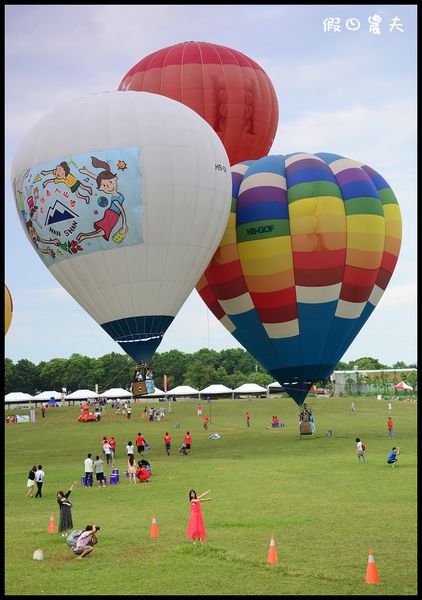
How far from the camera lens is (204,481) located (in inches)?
1241

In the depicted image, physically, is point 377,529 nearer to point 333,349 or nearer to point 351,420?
point 333,349

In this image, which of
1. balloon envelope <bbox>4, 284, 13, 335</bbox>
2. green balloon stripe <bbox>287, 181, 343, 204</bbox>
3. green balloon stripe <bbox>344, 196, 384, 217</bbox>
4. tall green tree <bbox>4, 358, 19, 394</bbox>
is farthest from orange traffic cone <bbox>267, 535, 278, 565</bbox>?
tall green tree <bbox>4, 358, 19, 394</bbox>

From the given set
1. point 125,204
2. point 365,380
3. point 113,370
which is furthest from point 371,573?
point 113,370

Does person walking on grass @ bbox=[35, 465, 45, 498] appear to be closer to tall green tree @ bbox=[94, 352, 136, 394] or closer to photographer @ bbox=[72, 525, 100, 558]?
photographer @ bbox=[72, 525, 100, 558]

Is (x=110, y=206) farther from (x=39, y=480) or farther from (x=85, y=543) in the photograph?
(x=85, y=543)

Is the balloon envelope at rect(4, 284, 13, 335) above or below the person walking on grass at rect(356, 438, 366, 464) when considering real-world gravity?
above

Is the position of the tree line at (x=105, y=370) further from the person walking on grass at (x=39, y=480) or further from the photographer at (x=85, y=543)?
the photographer at (x=85, y=543)

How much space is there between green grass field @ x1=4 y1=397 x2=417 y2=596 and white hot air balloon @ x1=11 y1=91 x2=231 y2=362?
278 inches

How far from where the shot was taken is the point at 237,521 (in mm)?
23203

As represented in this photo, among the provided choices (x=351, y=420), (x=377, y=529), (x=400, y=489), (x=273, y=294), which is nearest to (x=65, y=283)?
(x=273, y=294)

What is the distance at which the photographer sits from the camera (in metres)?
19.7

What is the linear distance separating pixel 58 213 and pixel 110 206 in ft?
7.08

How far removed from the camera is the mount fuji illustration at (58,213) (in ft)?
117

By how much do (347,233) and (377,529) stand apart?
21.0 meters
